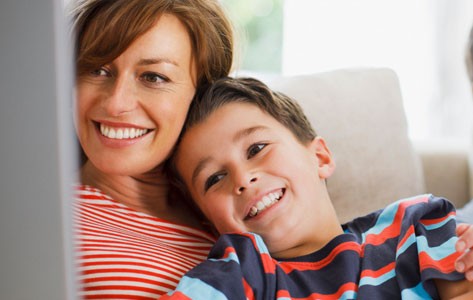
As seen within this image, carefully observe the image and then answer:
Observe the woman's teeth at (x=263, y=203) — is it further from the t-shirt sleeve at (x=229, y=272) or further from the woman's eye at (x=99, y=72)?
the woman's eye at (x=99, y=72)

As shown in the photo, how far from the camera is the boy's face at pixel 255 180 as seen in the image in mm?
1165

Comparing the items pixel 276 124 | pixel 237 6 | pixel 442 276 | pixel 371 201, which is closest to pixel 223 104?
pixel 276 124

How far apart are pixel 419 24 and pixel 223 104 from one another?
88.7 inches

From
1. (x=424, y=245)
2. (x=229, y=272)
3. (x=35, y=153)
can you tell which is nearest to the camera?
(x=35, y=153)

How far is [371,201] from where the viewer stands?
5.59ft

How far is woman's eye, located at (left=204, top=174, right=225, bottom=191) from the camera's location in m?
1.21

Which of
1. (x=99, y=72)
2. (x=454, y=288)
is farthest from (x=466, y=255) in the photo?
(x=99, y=72)

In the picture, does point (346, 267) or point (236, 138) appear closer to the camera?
point (346, 267)

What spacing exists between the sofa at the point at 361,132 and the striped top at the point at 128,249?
1.69ft

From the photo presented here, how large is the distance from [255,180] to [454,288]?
0.36 m

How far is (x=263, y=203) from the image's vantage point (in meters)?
1.16

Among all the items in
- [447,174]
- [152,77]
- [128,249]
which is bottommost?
[447,174]

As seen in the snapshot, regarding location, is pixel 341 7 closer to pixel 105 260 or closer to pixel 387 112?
pixel 387 112

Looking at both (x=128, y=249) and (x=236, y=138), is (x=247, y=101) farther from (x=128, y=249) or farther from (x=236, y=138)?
(x=128, y=249)
